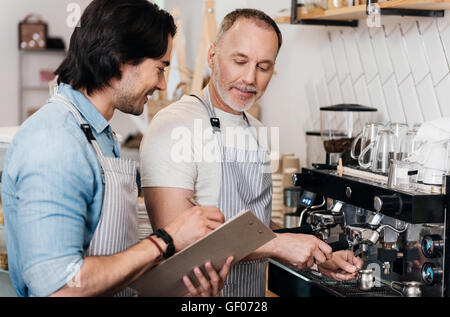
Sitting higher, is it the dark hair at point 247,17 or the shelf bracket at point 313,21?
the shelf bracket at point 313,21

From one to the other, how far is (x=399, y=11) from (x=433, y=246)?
1.00 meters

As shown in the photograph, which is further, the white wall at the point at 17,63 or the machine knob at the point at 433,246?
the white wall at the point at 17,63

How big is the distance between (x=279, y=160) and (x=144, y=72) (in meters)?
1.82

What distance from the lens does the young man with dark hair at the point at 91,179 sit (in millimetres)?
1148

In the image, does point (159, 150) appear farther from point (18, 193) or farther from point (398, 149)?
point (398, 149)

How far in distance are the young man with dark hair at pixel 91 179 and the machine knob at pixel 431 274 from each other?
0.59 meters

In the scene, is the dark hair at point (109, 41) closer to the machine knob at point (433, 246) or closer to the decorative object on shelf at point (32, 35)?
the machine knob at point (433, 246)

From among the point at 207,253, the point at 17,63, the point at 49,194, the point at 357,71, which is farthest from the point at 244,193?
the point at 17,63

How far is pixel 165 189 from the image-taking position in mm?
1644

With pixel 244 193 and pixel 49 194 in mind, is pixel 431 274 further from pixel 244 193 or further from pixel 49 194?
pixel 49 194

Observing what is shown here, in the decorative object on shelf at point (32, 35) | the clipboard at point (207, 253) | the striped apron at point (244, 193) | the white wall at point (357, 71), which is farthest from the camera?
the decorative object on shelf at point (32, 35)

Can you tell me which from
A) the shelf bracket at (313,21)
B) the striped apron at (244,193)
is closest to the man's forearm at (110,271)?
the striped apron at (244,193)

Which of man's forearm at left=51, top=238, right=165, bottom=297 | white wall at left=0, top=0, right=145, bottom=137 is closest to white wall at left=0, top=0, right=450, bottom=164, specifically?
man's forearm at left=51, top=238, right=165, bottom=297

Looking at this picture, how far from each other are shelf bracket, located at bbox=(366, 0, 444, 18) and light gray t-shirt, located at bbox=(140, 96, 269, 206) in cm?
72
